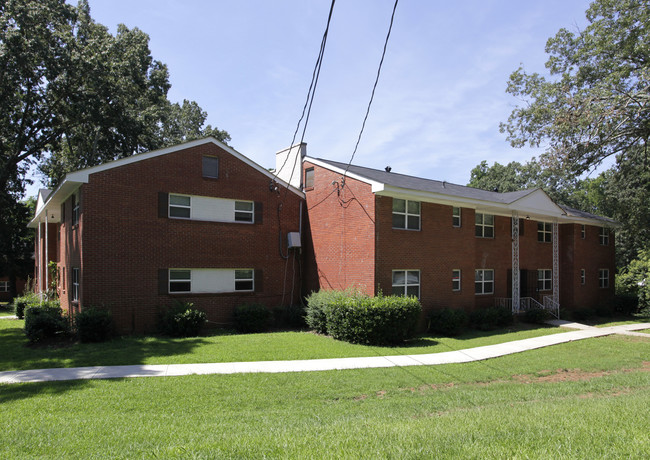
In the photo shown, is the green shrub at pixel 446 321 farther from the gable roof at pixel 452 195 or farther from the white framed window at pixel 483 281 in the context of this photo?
the gable roof at pixel 452 195

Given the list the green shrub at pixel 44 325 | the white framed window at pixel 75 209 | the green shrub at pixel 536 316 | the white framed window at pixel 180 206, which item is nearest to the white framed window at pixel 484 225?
the green shrub at pixel 536 316

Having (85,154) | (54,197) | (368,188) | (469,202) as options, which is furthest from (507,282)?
(85,154)

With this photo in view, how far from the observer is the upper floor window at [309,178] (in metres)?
19.1

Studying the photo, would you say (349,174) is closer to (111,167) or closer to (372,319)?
(372,319)

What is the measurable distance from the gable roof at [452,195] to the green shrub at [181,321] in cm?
768

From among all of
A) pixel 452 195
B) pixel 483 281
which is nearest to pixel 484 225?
pixel 483 281

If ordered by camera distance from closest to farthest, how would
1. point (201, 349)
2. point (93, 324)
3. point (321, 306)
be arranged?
point (201, 349) < point (93, 324) < point (321, 306)

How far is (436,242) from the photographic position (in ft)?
57.5

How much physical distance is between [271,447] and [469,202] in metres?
15.6

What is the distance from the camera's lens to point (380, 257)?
15.7 m

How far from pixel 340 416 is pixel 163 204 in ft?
37.8

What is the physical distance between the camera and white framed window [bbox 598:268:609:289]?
1019 inches

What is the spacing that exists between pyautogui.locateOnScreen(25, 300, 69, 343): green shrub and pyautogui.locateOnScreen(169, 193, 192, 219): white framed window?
4.89m

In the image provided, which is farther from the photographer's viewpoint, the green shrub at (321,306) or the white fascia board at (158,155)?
the green shrub at (321,306)
